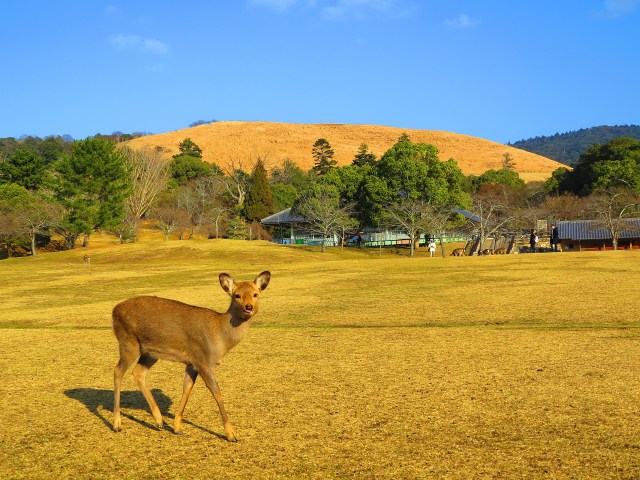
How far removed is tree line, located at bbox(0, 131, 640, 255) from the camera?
74250 mm

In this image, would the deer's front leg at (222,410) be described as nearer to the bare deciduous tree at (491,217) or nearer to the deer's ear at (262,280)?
the deer's ear at (262,280)

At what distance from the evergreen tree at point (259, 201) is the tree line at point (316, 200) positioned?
16 centimetres

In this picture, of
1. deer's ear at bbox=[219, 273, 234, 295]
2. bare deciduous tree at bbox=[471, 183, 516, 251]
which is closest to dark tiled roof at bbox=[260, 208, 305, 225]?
bare deciduous tree at bbox=[471, 183, 516, 251]

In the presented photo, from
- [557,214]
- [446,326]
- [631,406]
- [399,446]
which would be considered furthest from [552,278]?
[557,214]

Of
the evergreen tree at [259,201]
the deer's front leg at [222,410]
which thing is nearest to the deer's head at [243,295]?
the deer's front leg at [222,410]

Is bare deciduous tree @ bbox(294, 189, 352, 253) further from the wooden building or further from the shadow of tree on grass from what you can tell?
the shadow of tree on grass

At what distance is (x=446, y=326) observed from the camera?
18.2 meters

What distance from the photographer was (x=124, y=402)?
392 inches

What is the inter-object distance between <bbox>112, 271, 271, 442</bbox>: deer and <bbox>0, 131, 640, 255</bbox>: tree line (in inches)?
2360

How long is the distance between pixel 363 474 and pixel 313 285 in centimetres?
2583

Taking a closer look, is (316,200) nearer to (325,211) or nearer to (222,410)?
(325,211)

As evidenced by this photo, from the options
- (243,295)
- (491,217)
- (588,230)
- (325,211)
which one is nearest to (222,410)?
(243,295)

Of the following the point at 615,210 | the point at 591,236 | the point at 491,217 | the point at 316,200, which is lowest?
the point at 591,236

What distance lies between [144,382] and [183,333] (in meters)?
1.04
